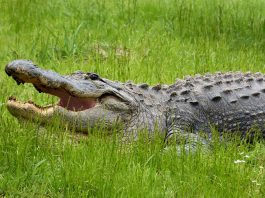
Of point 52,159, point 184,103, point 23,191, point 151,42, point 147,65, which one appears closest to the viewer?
point 23,191

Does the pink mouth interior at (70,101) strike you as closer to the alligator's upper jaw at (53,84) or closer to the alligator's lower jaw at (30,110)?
the alligator's upper jaw at (53,84)

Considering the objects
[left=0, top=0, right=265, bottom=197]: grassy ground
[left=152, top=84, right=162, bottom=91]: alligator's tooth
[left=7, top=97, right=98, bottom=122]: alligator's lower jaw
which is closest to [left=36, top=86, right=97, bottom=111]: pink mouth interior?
[left=7, top=97, right=98, bottom=122]: alligator's lower jaw

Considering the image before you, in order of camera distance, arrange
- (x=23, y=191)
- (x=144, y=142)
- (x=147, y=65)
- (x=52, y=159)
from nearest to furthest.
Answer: (x=23, y=191)
(x=52, y=159)
(x=144, y=142)
(x=147, y=65)

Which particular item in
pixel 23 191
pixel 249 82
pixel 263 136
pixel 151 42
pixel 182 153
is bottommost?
pixel 23 191

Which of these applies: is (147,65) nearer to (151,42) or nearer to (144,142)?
(151,42)

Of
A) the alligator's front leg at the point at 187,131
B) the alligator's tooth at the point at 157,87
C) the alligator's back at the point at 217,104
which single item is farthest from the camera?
the alligator's tooth at the point at 157,87

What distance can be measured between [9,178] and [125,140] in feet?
4.81

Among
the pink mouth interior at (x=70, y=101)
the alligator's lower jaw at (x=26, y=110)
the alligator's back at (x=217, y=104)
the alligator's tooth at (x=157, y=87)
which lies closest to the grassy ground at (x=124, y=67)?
the alligator's lower jaw at (x=26, y=110)

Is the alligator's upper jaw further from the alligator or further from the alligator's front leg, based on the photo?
the alligator's front leg

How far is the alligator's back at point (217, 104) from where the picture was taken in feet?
22.1

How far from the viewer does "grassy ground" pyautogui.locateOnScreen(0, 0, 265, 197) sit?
15.9 feet

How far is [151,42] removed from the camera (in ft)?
31.4

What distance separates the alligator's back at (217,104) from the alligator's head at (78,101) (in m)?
0.42

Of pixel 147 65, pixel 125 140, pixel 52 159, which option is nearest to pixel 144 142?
pixel 125 140
